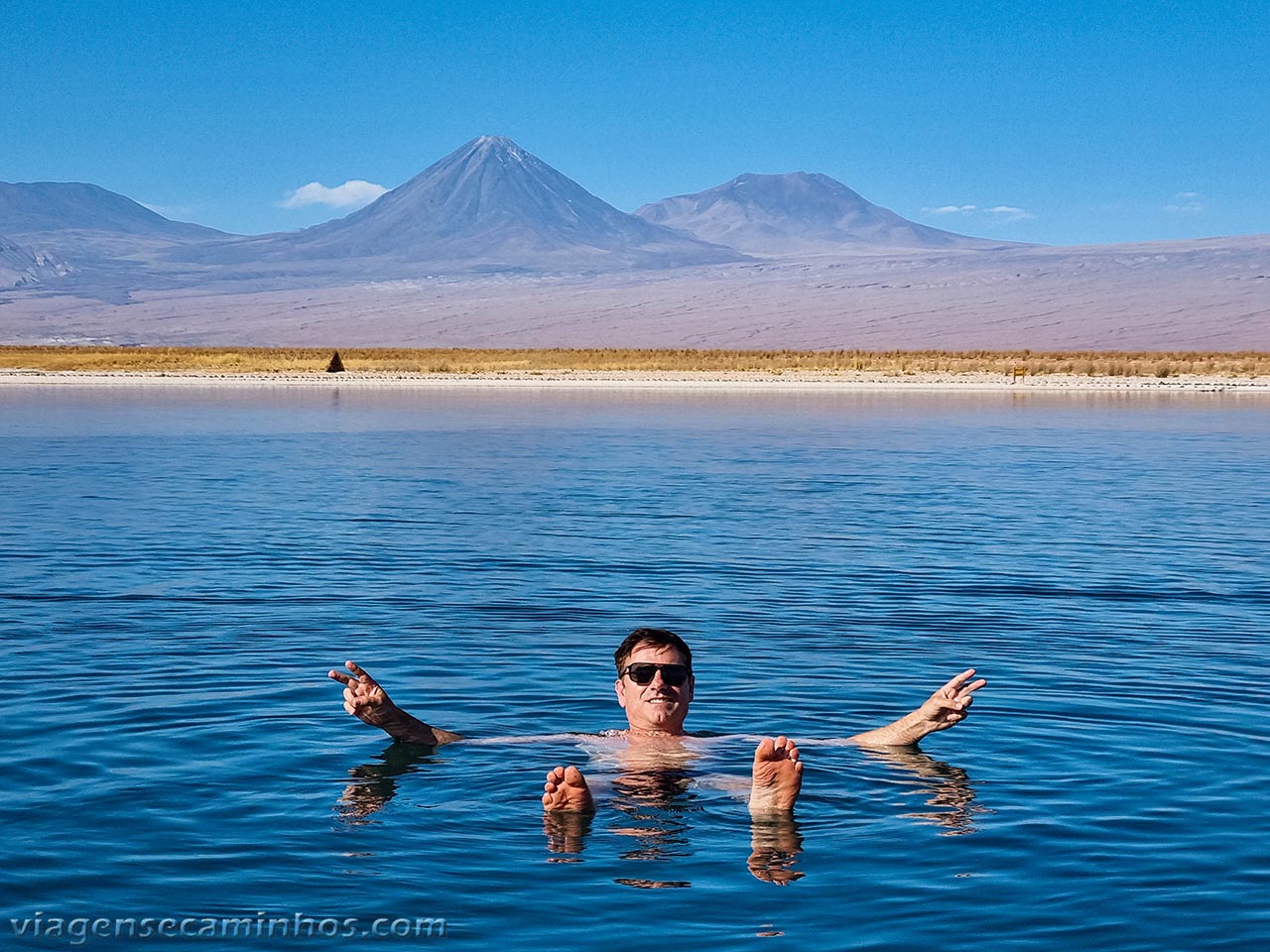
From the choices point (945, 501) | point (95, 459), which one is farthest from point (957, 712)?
point (95, 459)

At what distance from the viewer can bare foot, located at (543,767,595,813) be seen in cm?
730

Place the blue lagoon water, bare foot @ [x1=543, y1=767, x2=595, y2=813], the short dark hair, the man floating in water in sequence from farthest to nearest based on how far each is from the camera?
the short dark hair → the man floating in water → bare foot @ [x1=543, y1=767, x2=595, y2=813] → the blue lagoon water

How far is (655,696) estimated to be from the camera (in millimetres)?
8500

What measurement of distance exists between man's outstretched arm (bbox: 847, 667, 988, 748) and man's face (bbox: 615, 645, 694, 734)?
47.0 inches

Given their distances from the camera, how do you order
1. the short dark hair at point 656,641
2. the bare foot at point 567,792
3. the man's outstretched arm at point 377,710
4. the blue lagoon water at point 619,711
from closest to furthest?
1. the blue lagoon water at point 619,711
2. the bare foot at point 567,792
3. the man's outstretched arm at point 377,710
4. the short dark hair at point 656,641

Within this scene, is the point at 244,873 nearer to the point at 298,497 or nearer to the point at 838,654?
the point at 838,654

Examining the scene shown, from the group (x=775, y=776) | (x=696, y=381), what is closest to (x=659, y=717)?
(x=775, y=776)

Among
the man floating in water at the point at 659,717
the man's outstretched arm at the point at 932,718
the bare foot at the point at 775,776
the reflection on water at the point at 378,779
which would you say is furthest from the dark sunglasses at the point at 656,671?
the reflection on water at the point at 378,779

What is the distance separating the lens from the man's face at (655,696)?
8.36 m

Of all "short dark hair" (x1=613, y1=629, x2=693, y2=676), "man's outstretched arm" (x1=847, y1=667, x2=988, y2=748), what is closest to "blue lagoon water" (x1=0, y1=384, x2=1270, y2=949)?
"man's outstretched arm" (x1=847, y1=667, x2=988, y2=748)

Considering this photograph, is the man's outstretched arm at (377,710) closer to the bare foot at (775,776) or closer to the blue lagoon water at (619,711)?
the blue lagoon water at (619,711)

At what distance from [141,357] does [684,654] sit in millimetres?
84714

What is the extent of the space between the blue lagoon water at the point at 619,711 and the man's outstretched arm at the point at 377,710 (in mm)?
273

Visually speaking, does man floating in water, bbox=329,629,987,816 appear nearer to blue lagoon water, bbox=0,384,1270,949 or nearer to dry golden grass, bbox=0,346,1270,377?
blue lagoon water, bbox=0,384,1270,949
